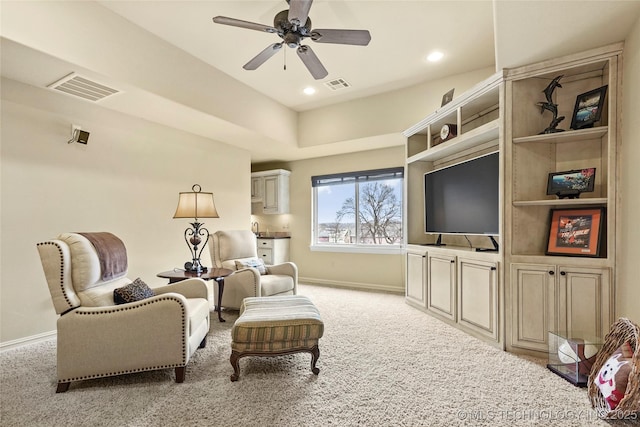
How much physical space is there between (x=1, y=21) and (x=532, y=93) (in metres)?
4.05

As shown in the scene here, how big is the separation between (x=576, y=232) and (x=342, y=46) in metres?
2.73

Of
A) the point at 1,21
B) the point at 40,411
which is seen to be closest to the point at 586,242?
the point at 40,411

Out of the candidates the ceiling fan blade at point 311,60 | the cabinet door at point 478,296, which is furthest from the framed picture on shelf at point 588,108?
the ceiling fan blade at point 311,60

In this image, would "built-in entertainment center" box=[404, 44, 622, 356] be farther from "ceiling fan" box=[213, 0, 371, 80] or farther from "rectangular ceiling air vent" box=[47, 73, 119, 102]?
"rectangular ceiling air vent" box=[47, 73, 119, 102]

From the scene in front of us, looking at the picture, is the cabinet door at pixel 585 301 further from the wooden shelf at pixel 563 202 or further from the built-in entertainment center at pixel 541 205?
the wooden shelf at pixel 563 202

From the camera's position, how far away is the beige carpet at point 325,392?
1.79 m

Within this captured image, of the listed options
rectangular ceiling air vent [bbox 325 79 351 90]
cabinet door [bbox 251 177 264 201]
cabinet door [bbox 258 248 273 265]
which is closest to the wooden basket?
rectangular ceiling air vent [bbox 325 79 351 90]

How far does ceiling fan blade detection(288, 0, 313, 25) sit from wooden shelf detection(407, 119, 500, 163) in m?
1.83

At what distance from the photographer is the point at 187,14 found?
2947mm

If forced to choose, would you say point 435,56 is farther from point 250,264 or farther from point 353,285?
point 353,285

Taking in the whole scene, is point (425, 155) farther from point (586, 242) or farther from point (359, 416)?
point (359, 416)

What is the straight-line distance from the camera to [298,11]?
7.37 ft

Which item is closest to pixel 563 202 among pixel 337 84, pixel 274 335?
pixel 274 335

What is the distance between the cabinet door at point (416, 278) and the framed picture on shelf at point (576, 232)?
143cm
